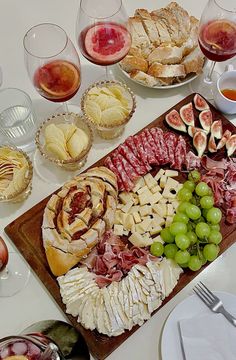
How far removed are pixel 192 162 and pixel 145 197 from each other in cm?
20

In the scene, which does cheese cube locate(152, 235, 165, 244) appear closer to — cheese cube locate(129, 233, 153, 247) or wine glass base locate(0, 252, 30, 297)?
cheese cube locate(129, 233, 153, 247)

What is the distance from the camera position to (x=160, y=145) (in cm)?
155

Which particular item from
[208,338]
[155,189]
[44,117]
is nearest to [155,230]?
[155,189]

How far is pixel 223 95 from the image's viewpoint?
→ 161cm

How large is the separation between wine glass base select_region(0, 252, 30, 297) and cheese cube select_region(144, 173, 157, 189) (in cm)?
45

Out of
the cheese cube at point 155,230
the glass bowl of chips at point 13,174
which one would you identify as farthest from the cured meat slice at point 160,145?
the glass bowl of chips at point 13,174

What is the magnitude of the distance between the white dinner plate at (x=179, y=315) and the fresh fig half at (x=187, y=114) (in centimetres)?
57

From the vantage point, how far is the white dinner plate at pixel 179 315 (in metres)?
1.28

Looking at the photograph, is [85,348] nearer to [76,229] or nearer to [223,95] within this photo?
[76,229]

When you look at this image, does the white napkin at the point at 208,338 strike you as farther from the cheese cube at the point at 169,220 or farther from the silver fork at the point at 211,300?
the cheese cube at the point at 169,220

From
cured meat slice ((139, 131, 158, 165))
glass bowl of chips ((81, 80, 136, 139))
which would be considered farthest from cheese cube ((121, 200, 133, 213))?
glass bowl of chips ((81, 80, 136, 139))

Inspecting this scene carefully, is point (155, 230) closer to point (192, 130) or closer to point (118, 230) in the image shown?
point (118, 230)

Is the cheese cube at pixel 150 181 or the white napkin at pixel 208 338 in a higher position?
the cheese cube at pixel 150 181

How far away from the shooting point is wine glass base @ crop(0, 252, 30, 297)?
141 cm
